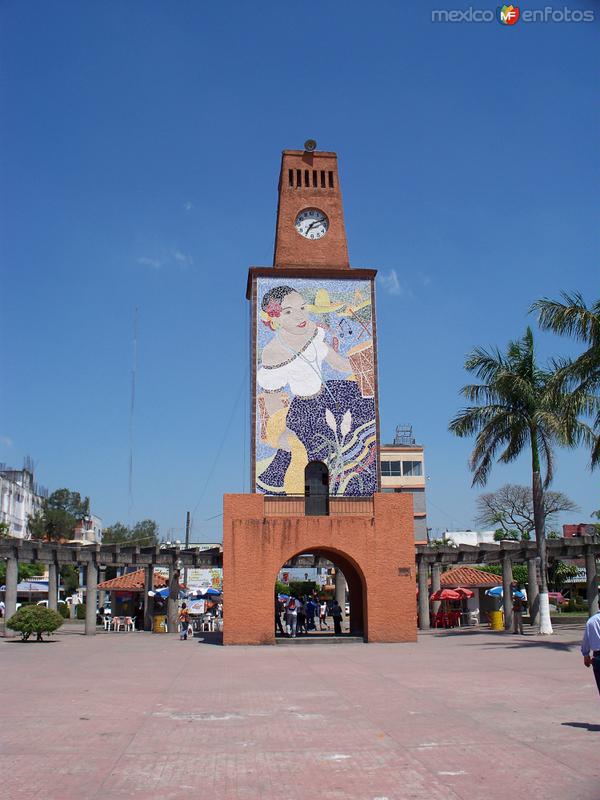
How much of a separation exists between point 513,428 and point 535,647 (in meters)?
8.24

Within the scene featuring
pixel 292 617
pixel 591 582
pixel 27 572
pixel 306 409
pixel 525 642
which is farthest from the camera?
pixel 27 572

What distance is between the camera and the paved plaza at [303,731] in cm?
641

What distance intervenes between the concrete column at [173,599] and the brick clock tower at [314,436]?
779cm

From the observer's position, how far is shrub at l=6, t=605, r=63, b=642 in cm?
2484

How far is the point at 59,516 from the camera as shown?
263 ft

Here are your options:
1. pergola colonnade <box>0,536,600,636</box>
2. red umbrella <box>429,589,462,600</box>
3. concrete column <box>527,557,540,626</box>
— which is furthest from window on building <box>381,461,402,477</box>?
concrete column <box>527,557,540,626</box>

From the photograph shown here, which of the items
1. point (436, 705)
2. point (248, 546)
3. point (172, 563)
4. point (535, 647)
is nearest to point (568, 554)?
point (535, 647)

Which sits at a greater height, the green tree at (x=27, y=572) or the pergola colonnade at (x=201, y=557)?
the pergola colonnade at (x=201, y=557)

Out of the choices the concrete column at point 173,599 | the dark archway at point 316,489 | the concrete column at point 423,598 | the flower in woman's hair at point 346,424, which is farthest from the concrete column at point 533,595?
the concrete column at point 173,599

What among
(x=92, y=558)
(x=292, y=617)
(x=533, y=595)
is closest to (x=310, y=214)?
(x=292, y=617)

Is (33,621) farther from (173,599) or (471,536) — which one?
(471,536)

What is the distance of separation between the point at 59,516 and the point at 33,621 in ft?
190

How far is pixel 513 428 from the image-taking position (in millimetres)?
26969

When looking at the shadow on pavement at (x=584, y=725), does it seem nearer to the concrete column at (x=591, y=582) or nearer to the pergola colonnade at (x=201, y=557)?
the pergola colonnade at (x=201, y=557)
